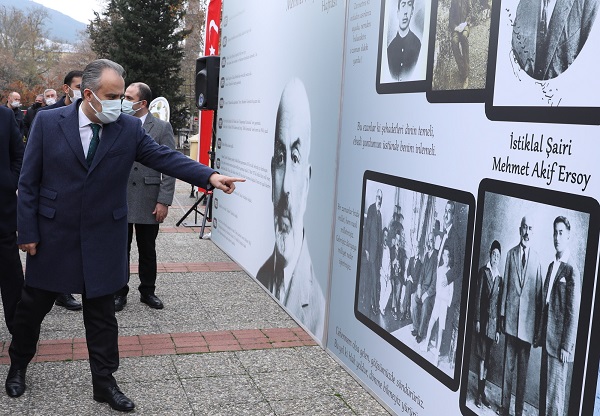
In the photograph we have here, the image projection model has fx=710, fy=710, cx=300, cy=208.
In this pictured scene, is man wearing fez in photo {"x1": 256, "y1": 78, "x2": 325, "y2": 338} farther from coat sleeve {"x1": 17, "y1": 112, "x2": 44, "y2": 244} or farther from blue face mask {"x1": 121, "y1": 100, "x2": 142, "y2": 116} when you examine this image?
coat sleeve {"x1": 17, "y1": 112, "x2": 44, "y2": 244}

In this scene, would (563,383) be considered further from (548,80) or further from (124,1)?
(124,1)

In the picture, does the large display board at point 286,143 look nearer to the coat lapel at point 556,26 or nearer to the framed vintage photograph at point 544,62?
the framed vintage photograph at point 544,62

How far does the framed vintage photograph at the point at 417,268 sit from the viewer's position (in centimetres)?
347

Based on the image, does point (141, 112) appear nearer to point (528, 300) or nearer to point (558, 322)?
point (528, 300)

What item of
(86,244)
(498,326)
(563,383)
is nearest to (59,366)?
(86,244)

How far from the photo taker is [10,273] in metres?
4.89

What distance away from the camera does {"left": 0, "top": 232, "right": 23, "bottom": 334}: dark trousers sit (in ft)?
15.9

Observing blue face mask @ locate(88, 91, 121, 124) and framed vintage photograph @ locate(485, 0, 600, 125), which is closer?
framed vintage photograph @ locate(485, 0, 600, 125)

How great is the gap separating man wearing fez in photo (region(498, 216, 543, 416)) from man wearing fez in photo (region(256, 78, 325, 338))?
7.49 feet

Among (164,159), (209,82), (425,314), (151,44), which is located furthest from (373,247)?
(151,44)

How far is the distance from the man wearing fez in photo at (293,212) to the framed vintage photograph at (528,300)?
212 cm

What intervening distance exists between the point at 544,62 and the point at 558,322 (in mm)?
1038

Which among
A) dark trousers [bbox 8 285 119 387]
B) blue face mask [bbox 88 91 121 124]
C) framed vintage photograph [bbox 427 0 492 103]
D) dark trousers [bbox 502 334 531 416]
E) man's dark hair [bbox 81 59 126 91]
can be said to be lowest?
dark trousers [bbox 8 285 119 387]

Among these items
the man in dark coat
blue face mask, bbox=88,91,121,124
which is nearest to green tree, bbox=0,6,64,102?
the man in dark coat
